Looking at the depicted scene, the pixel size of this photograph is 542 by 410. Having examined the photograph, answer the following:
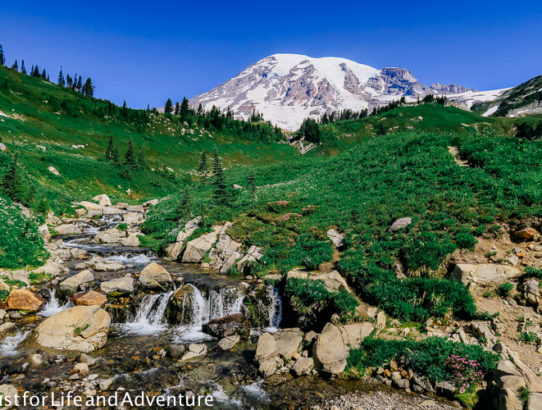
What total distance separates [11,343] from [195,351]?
813 centimetres

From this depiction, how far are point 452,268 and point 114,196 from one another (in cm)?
5804

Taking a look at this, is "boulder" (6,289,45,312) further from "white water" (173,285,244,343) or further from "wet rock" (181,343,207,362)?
"wet rock" (181,343,207,362)

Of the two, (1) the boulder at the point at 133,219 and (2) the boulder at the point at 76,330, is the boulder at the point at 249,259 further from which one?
(1) the boulder at the point at 133,219

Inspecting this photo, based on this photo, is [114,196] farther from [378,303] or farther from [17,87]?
[17,87]

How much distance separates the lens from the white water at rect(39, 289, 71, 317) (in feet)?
49.3

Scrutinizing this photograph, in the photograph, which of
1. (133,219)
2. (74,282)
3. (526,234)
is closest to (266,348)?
(74,282)

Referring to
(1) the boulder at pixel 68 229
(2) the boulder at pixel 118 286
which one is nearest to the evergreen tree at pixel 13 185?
(1) the boulder at pixel 68 229

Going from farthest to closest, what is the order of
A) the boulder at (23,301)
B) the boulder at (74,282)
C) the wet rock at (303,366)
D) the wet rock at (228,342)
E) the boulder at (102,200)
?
1. the boulder at (102,200)
2. the boulder at (74,282)
3. the boulder at (23,301)
4. the wet rock at (228,342)
5. the wet rock at (303,366)

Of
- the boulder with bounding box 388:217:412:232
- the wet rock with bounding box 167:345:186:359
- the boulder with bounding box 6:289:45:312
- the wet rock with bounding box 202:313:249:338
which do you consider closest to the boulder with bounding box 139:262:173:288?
the wet rock with bounding box 202:313:249:338

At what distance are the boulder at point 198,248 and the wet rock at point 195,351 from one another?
37.0ft

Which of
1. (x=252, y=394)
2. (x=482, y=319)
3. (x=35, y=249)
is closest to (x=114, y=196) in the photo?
(x=35, y=249)

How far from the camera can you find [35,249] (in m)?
19.7

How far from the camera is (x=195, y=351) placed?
41.7ft

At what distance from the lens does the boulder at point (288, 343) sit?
12.0 meters
